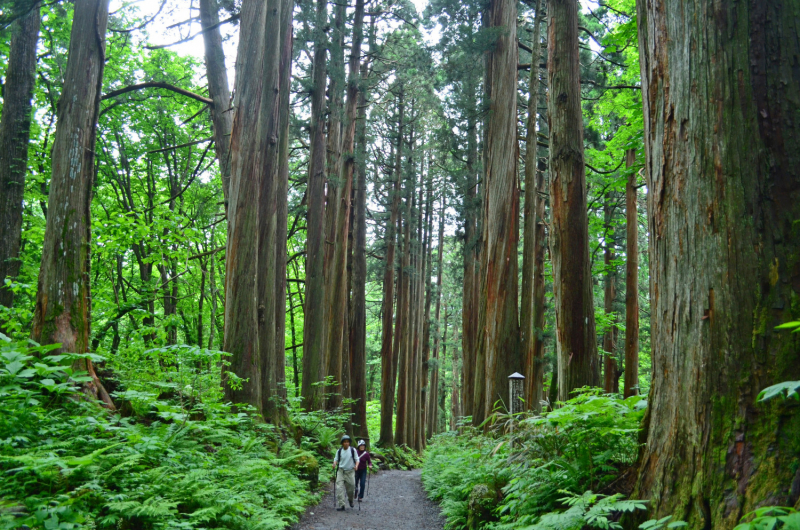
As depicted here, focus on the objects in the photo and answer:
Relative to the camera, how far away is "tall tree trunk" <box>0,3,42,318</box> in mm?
9516

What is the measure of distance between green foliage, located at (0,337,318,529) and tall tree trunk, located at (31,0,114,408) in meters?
0.67

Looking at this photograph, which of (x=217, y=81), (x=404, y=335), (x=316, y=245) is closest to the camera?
(x=217, y=81)

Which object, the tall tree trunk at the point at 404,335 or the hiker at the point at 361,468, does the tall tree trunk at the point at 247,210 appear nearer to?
the hiker at the point at 361,468

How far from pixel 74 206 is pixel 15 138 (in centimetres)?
473

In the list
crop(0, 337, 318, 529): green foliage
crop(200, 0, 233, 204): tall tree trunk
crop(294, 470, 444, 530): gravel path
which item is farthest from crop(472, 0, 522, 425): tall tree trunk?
crop(200, 0, 233, 204): tall tree trunk

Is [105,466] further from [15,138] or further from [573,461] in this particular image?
[15,138]

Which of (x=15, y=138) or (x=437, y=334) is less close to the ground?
(x=15, y=138)

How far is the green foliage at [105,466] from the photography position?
12.8 feet

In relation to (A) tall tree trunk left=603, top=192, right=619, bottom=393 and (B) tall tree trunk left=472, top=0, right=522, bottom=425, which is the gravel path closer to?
(B) tall tree trunk left=472, top=0, right=522, bottom=425

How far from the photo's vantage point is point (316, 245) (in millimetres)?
14672

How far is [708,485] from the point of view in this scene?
2.63m

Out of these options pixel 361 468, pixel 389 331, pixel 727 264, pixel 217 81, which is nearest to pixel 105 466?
pixel 727 264

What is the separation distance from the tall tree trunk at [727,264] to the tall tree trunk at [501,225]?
7.94 meters

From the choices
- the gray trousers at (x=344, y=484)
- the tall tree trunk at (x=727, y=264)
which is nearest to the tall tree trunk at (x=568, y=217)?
the tall tree trunk at (x=727, y=264)
